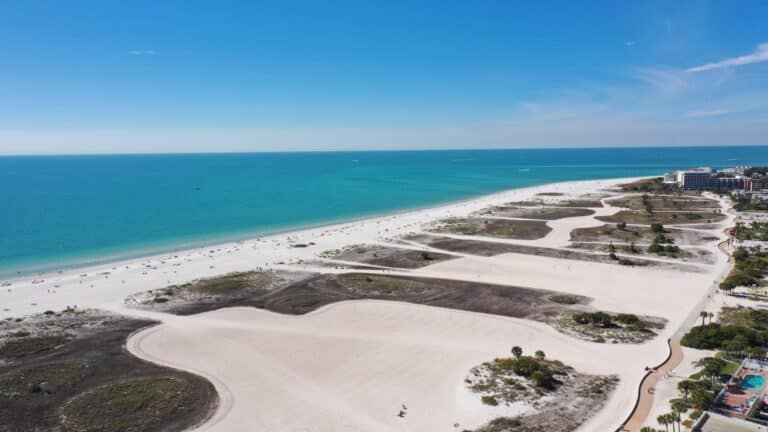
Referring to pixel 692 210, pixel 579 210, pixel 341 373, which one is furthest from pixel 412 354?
pixel 692 210

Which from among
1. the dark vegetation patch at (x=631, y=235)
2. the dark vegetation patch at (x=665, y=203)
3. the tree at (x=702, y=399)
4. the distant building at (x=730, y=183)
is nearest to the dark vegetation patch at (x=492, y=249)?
the dark vegetation patch at (x=631, y=235)

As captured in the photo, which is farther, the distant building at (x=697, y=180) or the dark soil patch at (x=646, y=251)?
the distant building at (x=697, y=180)

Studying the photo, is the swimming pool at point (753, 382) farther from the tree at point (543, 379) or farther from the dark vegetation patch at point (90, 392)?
the dark vegetation patch at point (90, 392)

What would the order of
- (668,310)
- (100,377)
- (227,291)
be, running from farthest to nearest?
(227,291)
(668,310)
(100,377)

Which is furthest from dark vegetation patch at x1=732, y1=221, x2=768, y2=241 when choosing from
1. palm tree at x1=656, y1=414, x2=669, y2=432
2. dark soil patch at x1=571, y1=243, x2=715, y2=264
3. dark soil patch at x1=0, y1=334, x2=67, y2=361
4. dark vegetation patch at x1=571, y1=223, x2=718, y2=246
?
dark soil patch at x1=0, y1=334, x2=67, y2=361

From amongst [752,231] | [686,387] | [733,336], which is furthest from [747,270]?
[686,387]

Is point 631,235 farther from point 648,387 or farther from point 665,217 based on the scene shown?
point 648,387

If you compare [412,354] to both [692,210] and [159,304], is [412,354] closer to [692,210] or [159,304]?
[159,304]

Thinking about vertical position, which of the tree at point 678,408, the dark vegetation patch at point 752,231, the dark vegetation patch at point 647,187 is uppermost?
the dark vegetation patch at point 647,187
